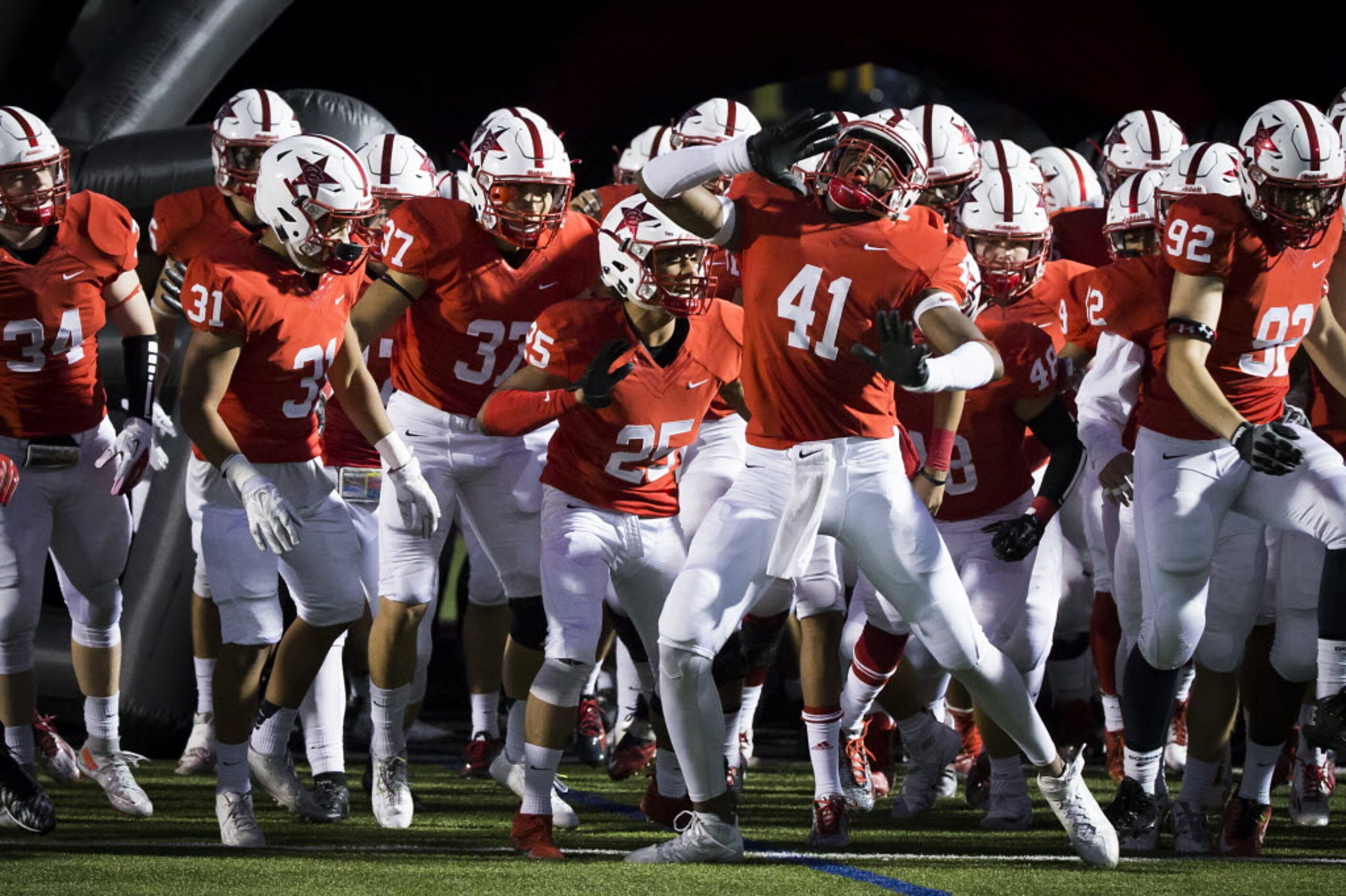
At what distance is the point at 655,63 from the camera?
9.58 meters

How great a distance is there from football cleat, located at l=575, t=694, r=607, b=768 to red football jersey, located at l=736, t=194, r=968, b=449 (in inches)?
80.3

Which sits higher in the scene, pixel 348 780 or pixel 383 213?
pixel 383 213

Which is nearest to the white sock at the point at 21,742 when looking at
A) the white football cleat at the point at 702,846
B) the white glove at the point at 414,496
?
the white glove at the point at 414,496

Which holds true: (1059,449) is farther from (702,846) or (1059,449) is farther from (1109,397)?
(702,846)

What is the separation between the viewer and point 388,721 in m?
5.36

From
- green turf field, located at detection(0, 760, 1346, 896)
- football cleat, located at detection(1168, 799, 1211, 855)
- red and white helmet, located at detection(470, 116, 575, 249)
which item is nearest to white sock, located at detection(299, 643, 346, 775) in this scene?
green turf field, located at detection(0, 760, 1346, 896)

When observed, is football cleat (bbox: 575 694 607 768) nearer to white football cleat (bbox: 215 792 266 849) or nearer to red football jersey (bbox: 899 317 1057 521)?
red football jersey (bbox: 899 317 1057 521)

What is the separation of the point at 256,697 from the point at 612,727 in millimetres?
2189

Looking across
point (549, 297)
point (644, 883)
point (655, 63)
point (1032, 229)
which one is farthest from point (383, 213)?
point (655, 63)

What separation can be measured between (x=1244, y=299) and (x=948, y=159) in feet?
4.47

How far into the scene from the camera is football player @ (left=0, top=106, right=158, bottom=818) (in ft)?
16.8

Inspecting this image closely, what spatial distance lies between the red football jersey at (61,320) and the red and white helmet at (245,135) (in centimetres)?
56

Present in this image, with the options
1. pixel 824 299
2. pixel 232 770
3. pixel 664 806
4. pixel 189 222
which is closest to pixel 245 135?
pixel 189 222

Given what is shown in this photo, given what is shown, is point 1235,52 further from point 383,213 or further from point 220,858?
point 220,858
